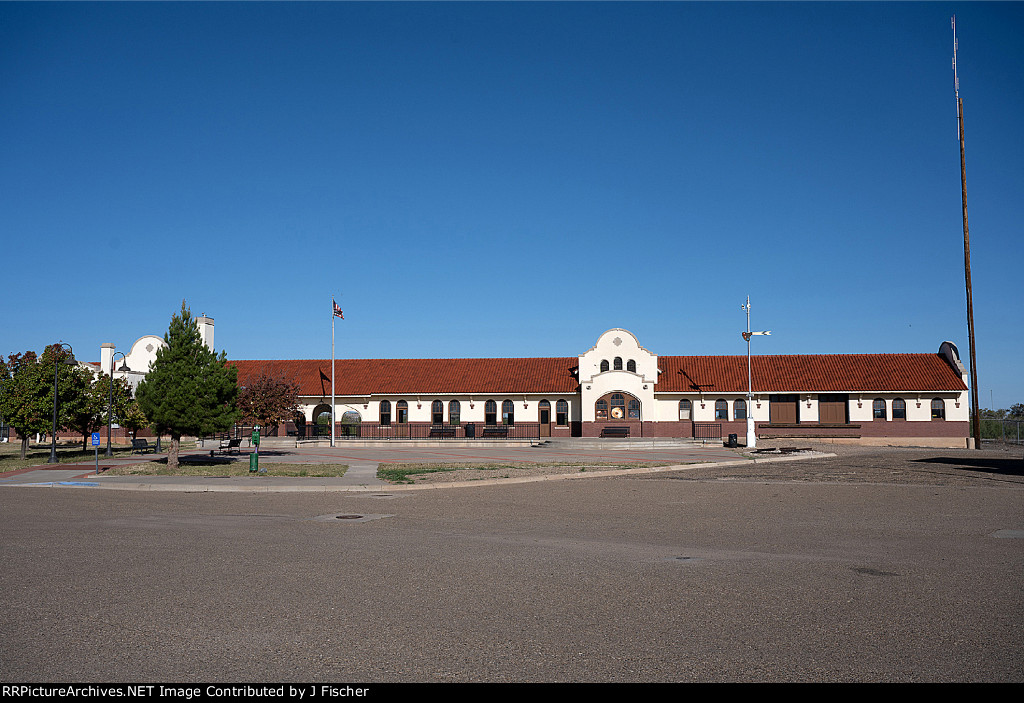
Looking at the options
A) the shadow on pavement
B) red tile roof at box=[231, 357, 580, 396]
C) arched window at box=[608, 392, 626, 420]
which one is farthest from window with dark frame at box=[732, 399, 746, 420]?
the shadow on pavement

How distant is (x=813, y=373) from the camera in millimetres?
53062

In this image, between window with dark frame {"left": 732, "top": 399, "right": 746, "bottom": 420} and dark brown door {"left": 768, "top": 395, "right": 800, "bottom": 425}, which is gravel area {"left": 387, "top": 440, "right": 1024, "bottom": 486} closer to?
dark brown door {"left": 768, "top": 395, "right": 800, "bottom": 425}

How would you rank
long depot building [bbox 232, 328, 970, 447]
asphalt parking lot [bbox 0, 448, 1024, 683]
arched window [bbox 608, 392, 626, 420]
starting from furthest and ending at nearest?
arched window [bbox 608, 392, 626, 420] < long depot building [bbox 232, 328, 970, 447] < asphalt parking lot [bbox 0, 448, 1024, 683]

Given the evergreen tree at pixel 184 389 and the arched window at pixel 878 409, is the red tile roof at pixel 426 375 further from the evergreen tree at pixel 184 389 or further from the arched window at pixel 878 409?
the evergreen tree at pixel 184 389

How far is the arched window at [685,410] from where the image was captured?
52.7 meters

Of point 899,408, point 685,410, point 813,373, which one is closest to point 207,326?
point 685,410

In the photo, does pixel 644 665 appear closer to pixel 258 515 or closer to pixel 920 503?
pixel 258 515

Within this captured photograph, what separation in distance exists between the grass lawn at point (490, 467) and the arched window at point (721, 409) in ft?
79.0

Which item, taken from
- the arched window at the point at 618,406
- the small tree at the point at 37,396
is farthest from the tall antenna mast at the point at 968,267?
the small tree at the point at 37,396

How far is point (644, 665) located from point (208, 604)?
4.15m

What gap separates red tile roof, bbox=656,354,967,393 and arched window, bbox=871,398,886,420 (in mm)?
934

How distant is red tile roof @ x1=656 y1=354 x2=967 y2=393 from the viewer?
50781 mm

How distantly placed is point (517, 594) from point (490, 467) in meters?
20.1

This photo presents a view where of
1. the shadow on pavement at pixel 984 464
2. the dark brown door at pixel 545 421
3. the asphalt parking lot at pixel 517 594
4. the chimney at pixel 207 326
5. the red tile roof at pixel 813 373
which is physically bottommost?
the shadow on pavement at pixel 984 464
